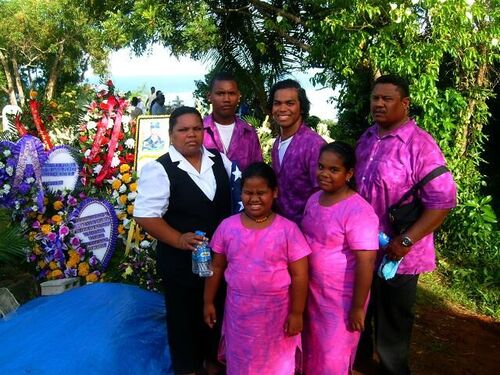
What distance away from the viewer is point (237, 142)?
3.32 meters

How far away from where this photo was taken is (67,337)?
130 inches

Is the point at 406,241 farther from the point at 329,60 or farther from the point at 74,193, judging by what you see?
the point at 329,60

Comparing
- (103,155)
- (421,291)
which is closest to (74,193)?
(103,155)

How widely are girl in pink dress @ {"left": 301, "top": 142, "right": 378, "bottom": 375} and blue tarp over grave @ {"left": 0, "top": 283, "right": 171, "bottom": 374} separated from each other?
4.03ft

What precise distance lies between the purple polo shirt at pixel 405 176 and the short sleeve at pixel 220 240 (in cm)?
83

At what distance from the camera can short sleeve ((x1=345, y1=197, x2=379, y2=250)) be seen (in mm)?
2363

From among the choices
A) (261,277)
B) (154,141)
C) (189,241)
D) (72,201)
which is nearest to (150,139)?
(154,141)

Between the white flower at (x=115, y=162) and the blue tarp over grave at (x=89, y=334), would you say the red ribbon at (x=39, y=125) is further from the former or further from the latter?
the blue tarp over grave at (x=89, y=334)

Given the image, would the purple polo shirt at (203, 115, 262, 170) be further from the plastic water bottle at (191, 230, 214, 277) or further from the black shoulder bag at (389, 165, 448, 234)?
the black shoulder bag at (389, 165, 448, 234)

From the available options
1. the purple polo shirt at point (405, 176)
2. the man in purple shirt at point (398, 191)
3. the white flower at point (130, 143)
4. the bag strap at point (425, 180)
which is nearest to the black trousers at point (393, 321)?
the man in purple shirt at point (398, 191)

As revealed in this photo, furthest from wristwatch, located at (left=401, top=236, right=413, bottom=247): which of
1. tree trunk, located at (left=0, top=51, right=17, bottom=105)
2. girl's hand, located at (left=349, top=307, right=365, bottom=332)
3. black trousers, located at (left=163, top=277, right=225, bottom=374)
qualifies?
tree trunk, located at (left=0, top=51, right=17, bottom=105)

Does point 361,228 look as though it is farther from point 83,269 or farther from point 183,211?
point 83,269

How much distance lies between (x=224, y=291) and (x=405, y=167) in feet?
4.09

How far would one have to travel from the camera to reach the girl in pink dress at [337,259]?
7.82 ft
